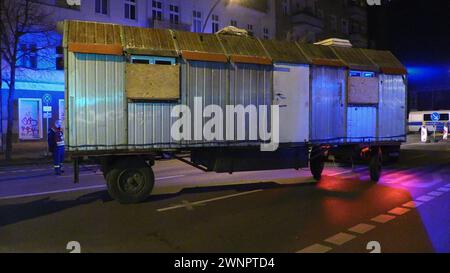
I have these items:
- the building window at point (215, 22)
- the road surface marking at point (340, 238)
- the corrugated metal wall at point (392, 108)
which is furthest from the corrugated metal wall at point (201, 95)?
the building window at point (215, 22)

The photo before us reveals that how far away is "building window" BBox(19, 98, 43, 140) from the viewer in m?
27.5

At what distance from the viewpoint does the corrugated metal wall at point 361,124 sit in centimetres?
1136

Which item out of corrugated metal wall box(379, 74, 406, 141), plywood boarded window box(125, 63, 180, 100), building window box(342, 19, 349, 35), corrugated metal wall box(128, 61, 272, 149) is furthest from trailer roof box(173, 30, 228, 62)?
building window box(342, 19, 349, 35)

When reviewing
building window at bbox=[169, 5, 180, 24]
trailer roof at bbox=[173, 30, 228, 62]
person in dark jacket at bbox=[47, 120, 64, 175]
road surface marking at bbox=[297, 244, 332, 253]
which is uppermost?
building window at bbox=[169, 5, 180, 24]

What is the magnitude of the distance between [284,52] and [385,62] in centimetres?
352

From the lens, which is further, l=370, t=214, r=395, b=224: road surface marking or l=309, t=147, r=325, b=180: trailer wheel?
l=309, t=147, r=325, b=180: trailer wheel

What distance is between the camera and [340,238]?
632 cm

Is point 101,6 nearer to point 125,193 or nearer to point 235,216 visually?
point 125,193

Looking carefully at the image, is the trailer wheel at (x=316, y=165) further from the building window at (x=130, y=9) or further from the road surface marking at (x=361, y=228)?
the building window at (x=130, y=9)

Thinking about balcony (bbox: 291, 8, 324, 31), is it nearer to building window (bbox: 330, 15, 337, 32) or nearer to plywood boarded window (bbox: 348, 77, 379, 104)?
building window (bbox: 330, 15, 337, 32)

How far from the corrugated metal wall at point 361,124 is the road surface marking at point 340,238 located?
17.3 ft

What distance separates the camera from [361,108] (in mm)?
11539

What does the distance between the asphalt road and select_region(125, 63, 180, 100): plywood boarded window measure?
85.1 inches
